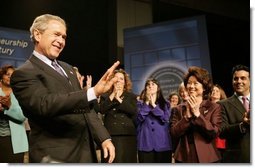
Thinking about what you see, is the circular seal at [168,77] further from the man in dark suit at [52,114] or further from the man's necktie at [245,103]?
the man in dark suit at [52,114]

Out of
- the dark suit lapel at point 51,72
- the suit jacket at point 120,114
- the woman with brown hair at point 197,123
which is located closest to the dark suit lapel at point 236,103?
the woman with brown hair at point 197,123

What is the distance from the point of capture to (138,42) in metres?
2.41

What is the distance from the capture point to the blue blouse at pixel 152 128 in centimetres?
234

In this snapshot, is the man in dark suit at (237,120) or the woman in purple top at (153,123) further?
the woman in purple top at (153,123)

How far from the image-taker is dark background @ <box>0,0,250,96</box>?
224 centimetres

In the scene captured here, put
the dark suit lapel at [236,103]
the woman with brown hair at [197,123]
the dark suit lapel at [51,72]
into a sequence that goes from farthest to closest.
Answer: the dark suit lapel at [236,103], the woman with brown hair at [197,123], the dark suit lapel at [51,72]

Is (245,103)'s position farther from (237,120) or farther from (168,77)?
(168,77)

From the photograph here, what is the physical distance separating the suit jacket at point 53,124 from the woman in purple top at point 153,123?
0.75 m

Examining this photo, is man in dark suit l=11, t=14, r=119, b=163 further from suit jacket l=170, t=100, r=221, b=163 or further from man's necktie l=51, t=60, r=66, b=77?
suit jacket l=170, t=100, r=221, b=163

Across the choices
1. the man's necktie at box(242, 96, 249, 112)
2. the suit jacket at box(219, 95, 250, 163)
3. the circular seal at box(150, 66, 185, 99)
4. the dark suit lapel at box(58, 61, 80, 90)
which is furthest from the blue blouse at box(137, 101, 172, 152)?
the dark suit lapel at box(58, 61, 80, 90)

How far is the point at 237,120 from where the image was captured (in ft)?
7.21

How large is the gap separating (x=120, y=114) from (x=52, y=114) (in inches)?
41.4

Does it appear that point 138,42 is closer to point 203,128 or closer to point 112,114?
point 112,114

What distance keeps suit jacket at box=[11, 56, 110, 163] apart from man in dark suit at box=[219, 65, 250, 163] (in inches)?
37.1
